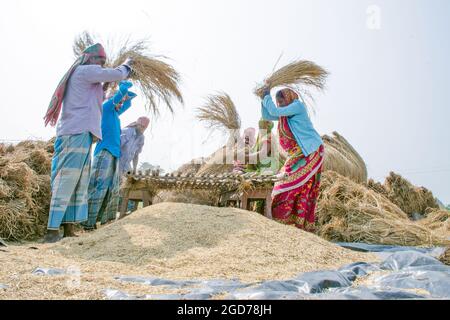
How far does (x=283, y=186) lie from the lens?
451 centimetres

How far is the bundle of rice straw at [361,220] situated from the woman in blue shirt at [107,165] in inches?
94.9

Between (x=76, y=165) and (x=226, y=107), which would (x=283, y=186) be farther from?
(x=226, y=107)

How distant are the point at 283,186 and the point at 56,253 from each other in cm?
235

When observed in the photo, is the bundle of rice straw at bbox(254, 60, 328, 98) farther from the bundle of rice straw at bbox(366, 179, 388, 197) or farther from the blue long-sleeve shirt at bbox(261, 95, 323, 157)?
the bundle of rice straw at bbox(366, 179, 388, 197)

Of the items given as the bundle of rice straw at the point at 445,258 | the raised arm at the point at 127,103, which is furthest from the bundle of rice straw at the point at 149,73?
the bundle of rice straw at the point at 445,258

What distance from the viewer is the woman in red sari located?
4484mm

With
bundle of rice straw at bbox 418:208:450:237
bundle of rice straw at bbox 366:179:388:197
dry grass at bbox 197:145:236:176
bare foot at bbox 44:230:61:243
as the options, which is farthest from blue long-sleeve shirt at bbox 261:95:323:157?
bundle of rice straw at bbox 366:179:388:197

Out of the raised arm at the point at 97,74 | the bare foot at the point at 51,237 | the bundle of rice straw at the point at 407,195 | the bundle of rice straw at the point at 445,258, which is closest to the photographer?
the bundle of rice straw at the point at 445,258

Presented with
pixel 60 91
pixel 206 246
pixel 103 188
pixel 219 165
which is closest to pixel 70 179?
pixel 60 91

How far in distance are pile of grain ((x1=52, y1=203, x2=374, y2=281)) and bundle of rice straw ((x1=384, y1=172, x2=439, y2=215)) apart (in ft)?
14.4

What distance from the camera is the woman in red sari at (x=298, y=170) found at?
4.48m

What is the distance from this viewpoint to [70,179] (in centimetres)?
379

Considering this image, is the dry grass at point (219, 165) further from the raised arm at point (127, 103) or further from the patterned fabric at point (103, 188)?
the raised arm at point (127, 103)
